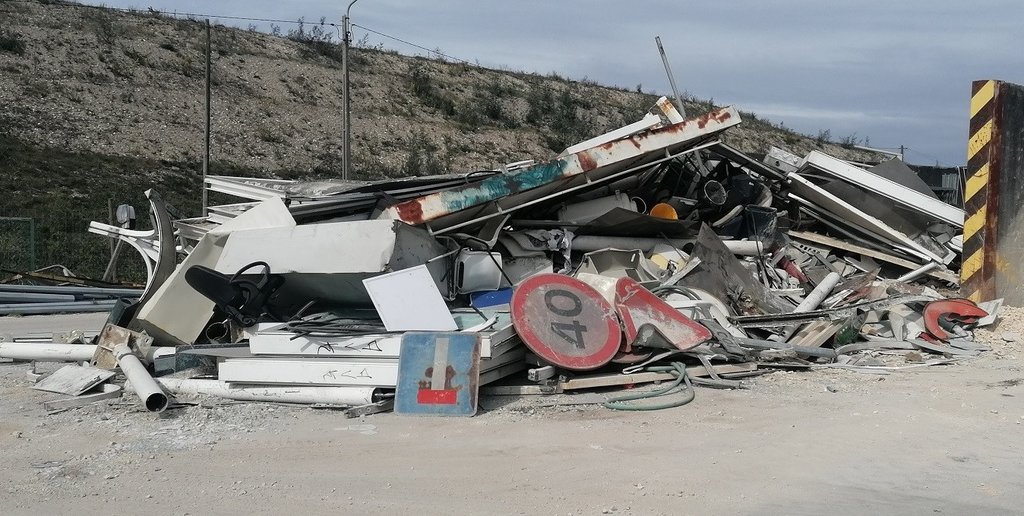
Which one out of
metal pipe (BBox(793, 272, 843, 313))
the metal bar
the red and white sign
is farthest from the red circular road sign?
the metal bar

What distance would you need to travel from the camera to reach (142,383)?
6.25m

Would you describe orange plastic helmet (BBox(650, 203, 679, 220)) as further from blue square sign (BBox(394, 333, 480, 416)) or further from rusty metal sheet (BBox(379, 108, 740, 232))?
blue square sign (BBox(394, 333, 480, 416))

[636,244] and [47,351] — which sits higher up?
[636,244]

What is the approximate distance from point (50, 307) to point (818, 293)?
36.1 feet

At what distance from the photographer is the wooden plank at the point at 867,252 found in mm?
9852

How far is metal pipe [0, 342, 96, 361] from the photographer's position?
7.82m

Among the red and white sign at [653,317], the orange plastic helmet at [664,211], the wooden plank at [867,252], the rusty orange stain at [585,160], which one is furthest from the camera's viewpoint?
the wooden plank at [867,252]

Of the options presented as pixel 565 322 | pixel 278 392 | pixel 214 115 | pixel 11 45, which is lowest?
pixel 278 392

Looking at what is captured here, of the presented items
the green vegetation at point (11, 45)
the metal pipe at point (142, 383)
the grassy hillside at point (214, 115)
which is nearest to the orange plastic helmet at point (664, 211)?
the metal pipe at point (142, 383)

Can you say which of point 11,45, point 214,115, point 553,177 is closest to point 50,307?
point 553,177

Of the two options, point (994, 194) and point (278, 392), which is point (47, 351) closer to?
point (278, 392)

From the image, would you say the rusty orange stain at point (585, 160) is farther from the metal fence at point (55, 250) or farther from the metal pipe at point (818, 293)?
the metal fence at point (55, 250)

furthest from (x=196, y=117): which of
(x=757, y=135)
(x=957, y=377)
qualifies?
(x=957, y=377)

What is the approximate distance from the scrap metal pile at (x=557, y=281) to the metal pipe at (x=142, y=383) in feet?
0.08
